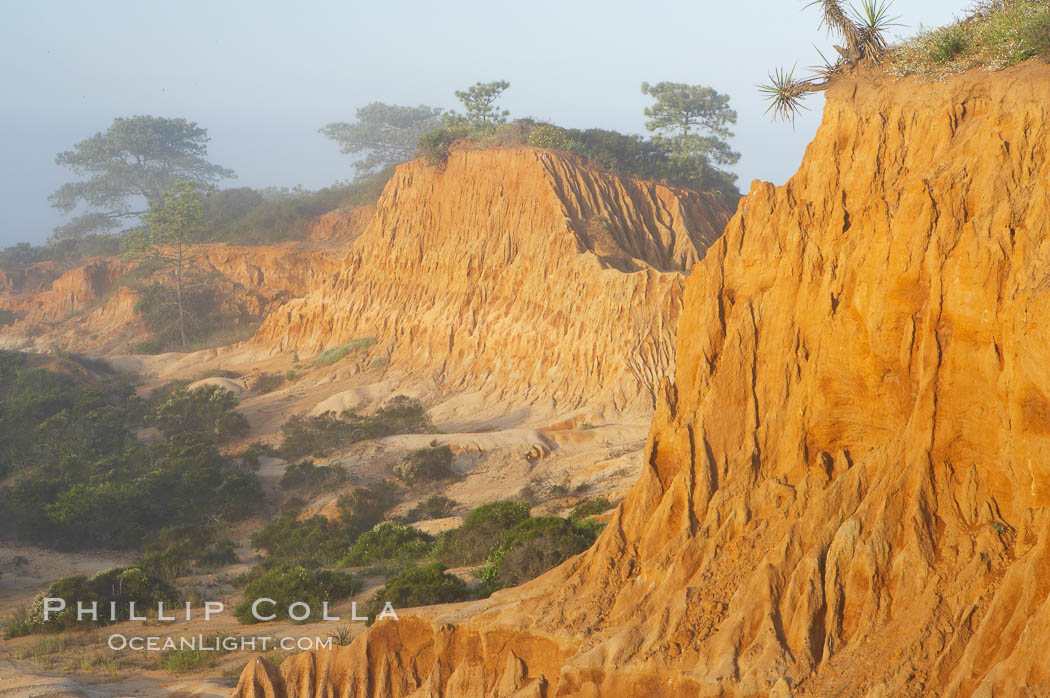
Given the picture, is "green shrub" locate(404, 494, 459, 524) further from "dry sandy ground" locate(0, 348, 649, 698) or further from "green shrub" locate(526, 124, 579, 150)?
"green shrub" locate(526, 124, 579, 150)

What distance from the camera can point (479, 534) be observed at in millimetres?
18062

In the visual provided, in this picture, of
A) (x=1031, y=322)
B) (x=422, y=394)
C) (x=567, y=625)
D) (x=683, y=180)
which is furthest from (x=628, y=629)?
(x=683, y=180)

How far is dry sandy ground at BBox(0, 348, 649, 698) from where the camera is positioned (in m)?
12.5

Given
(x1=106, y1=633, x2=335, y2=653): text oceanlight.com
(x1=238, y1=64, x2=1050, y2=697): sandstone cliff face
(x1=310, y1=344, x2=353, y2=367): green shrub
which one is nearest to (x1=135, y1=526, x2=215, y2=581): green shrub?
(x1=106, y1=633, x2=335, y2=653): text oceanlight.com

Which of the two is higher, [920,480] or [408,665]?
[920,480]

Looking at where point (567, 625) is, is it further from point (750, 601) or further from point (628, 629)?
point (750, 601)

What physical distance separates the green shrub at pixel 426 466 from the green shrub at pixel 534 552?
10691 mm

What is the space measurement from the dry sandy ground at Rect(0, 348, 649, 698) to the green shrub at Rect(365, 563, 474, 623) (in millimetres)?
537

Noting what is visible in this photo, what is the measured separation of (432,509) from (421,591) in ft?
34.4

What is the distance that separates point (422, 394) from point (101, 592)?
57.1 ft

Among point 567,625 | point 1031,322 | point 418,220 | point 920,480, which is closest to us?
point 1031,322

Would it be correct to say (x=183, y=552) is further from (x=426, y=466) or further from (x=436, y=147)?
(x=436, y=147)

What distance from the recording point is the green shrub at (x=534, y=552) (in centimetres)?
1352

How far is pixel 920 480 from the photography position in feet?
23.4
